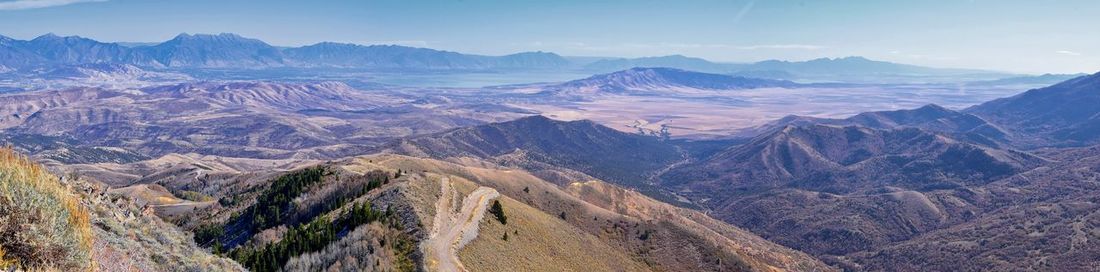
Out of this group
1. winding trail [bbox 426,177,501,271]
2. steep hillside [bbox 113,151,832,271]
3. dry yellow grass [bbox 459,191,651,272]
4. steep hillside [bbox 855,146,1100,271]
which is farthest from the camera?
steep hillside [bbox 855,146,1100,271]

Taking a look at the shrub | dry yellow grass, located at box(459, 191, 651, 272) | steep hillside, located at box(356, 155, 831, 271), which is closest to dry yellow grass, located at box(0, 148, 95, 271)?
dry yellow grass, located at box(459, 191, 651, 272)

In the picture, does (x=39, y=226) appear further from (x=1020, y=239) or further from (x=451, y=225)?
(x=1020, y=239)

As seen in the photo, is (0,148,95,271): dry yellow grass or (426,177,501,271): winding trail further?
(426,177,501,271): winding trail

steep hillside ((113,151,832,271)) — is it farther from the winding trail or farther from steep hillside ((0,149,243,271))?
steep hillside ((0,149,243,271))

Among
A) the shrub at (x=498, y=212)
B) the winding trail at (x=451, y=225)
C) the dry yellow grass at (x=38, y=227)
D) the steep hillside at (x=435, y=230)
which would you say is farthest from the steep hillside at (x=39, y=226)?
the shrub at (x=498, y=212)

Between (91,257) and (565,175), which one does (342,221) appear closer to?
(91,257)

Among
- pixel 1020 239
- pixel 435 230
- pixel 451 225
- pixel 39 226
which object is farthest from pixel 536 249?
pixel 1020 239
